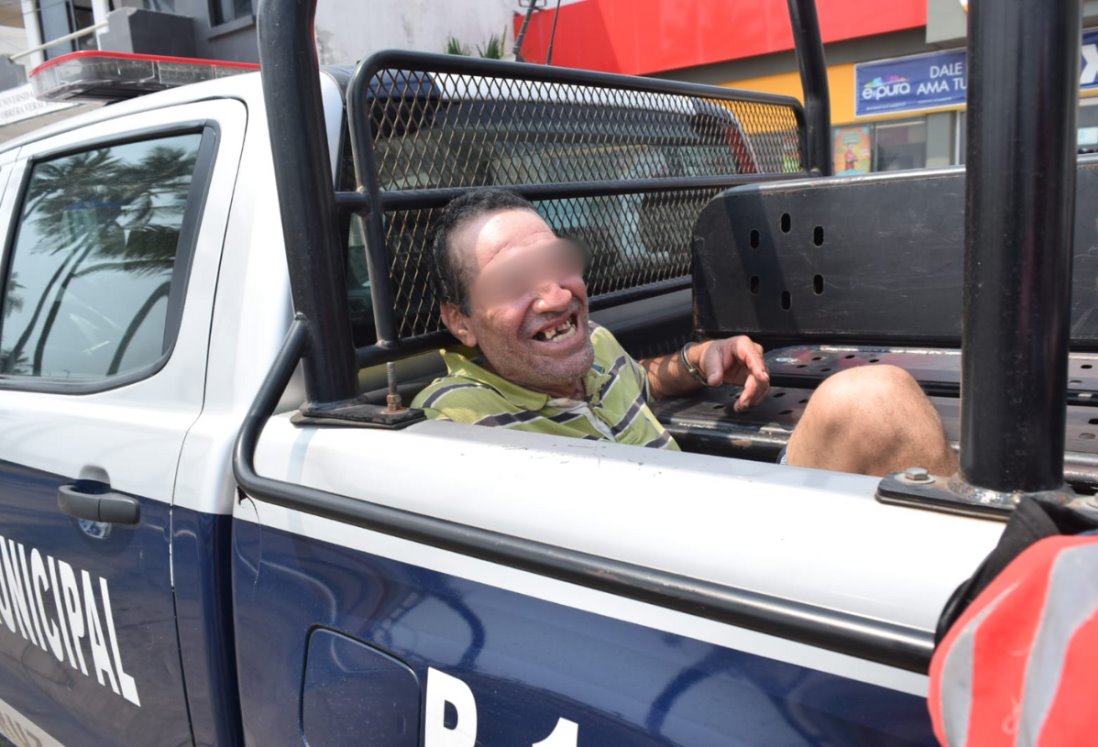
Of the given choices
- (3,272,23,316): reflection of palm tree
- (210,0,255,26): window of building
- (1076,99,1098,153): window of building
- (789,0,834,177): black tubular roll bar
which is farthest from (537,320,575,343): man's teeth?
(210,0,255,26): window of building

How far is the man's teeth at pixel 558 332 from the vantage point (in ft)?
5.96

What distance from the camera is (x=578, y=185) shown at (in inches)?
84.8

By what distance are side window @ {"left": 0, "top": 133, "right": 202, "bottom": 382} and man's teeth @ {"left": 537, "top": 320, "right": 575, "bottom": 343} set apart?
690 millimetres

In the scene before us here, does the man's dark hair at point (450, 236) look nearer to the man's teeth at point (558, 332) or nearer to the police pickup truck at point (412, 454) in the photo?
the police pickup truck at point (412, 454)

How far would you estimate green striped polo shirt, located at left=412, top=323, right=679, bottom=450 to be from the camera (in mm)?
1696

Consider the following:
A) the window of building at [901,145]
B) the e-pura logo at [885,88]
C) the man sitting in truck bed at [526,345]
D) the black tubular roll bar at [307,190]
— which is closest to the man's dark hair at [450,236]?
the man sitting in truck bed at [526,345]

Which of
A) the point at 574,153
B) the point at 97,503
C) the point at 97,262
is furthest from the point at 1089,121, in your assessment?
the point at 97,503

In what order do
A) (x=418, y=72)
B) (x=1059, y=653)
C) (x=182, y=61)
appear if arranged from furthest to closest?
(x=182, y=61) < (x=418, y=72) < (x=1059, y=653)

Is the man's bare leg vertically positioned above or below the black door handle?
above

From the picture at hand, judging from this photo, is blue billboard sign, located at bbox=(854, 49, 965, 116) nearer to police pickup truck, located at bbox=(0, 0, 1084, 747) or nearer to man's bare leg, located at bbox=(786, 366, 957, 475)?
police pickup truck, located at bbox=(0, 0, 1084, 747)

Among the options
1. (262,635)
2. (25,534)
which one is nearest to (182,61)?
(25,534)

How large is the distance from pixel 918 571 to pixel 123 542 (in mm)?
1309

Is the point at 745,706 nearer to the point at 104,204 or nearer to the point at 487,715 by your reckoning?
the point at 487,715

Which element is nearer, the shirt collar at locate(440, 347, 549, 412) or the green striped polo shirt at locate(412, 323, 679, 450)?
the green striped polo shirt at locate(412, 323, 679, 450)
